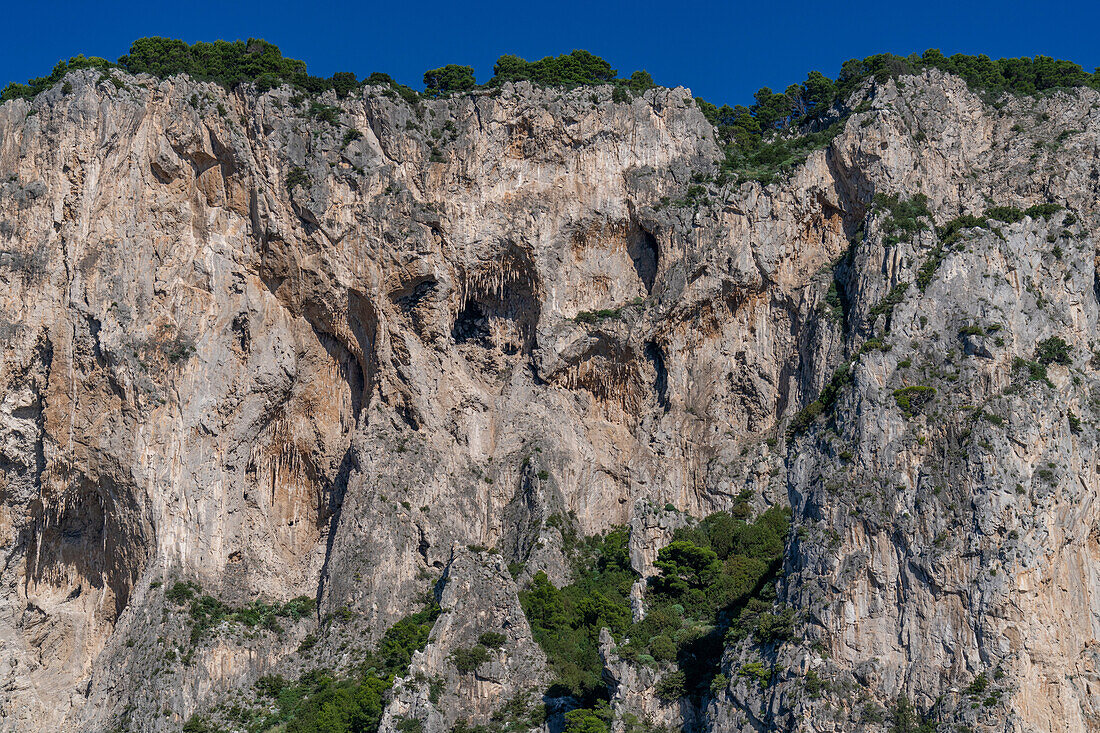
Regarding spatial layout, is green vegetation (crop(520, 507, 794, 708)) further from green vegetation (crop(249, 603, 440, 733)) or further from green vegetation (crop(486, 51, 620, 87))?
green vegetation (crop(486, 51, 620, 87))

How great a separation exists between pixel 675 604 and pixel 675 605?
1.03ft

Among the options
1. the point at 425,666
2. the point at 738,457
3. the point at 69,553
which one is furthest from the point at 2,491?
the point at 738,457

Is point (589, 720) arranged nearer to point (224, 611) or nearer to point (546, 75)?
point (224, 611)

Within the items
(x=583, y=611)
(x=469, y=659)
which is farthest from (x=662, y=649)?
(x=583, y=611)

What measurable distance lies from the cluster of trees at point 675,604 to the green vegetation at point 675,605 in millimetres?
52

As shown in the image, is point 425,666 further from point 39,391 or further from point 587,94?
point 587,94

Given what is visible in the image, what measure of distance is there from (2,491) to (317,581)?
59.4 ft

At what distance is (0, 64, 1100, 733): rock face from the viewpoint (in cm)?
7425

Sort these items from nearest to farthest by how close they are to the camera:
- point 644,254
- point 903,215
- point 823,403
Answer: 1. point 823,403
2. point 903,215
3. point 644,254

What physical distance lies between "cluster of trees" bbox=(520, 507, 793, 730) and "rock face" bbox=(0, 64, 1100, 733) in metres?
1.96

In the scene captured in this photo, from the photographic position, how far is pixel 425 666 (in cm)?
6969

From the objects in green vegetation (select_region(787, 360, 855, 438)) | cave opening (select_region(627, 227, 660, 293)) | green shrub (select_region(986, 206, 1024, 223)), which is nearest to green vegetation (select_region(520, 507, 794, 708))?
green vegetation (select_region(787, 360, 855, 438))

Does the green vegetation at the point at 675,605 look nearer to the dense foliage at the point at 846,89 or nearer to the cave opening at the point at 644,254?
the cave opening at the point at 644,254

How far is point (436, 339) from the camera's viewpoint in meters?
86.4
